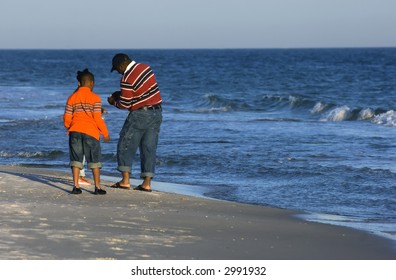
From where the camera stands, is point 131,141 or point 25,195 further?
point 131,141

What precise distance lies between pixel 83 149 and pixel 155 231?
92.4 inches

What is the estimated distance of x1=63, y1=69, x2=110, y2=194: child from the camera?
10.1m

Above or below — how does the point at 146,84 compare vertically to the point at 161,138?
above

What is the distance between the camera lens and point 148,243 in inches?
301

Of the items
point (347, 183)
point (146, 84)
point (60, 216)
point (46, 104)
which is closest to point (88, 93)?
point (146, 84)

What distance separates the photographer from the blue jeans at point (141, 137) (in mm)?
10531

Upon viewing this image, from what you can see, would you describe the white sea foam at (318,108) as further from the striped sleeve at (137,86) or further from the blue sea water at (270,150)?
the striped sleeve at (137,86)

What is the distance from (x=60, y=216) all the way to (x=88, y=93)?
72.5 inches

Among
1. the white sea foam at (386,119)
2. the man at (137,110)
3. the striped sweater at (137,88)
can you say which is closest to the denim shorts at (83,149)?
the man at (137,110)

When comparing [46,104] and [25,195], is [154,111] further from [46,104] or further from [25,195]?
[46,104]

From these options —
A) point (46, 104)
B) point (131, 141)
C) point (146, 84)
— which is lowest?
point (46, 104)

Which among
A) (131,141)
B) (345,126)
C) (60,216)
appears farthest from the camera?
(345,126)

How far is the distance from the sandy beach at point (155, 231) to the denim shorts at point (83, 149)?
0.35m

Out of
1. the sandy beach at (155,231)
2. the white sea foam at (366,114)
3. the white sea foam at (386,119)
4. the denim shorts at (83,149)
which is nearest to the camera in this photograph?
the sandy beach at (155,231)
